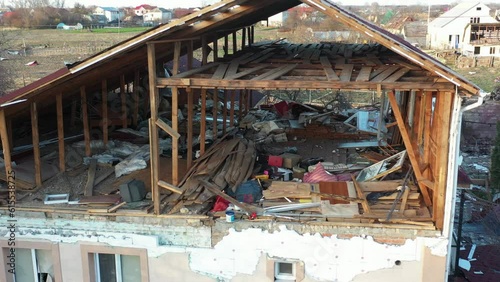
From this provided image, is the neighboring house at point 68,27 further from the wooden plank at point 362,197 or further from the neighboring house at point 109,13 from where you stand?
the wooden plank at point 362,197

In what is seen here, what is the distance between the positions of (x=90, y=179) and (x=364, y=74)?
6146 mm

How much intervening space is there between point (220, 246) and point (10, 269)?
447cm

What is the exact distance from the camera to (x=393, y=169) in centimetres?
983

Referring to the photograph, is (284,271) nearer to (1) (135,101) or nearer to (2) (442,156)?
Answer: (2) (442,156)

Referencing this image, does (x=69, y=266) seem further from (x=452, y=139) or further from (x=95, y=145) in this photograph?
(x=452, y=139)

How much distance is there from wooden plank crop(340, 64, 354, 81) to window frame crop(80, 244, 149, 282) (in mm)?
4913

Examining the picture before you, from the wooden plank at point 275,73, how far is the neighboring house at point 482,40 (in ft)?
167

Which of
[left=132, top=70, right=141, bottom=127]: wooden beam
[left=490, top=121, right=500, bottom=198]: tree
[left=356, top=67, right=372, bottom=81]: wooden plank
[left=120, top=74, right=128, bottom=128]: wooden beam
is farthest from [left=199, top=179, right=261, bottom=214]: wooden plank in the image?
[left=490, top=121, right=500, bottom=198]: tree

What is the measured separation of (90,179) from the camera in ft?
34.0

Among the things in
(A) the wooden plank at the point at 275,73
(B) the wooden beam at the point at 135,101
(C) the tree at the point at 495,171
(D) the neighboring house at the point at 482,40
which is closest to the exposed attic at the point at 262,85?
(A) the wooden plank at the point at 275,73

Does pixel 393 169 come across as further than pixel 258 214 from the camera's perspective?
Yes

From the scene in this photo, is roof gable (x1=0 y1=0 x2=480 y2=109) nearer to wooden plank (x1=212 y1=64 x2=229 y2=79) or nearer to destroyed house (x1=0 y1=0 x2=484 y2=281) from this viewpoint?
destroyed house (x1=0 y1=0 x2=484 y2=281)

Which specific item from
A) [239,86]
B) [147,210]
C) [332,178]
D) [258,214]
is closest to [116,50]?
[239,86]

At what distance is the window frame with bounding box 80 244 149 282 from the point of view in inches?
356
